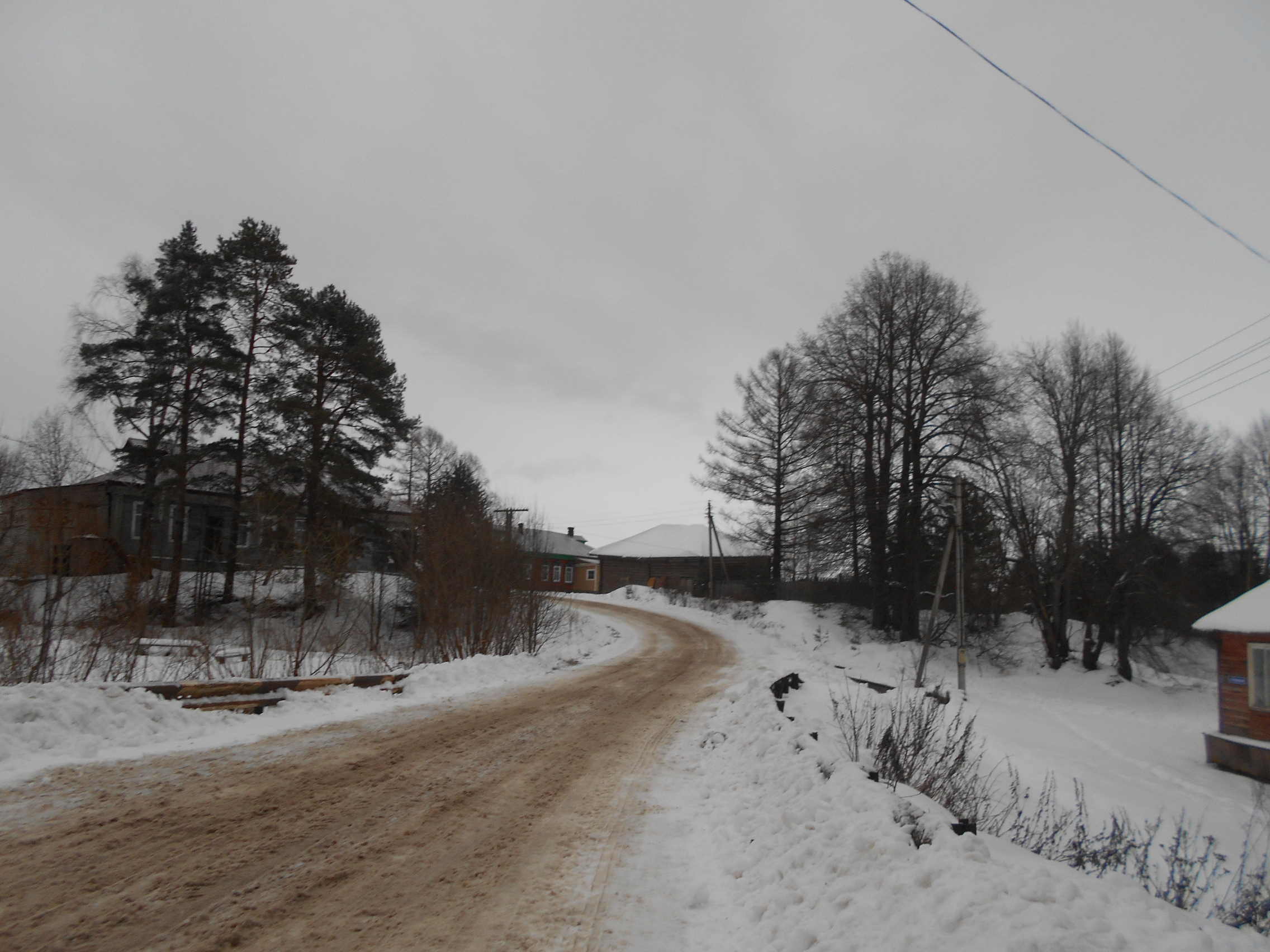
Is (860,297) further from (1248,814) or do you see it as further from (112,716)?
(112,716)

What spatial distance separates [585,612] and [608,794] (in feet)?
89.7

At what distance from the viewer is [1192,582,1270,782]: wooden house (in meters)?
14.9

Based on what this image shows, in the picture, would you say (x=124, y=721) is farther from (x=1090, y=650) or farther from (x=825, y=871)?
(x=1090, y=650)

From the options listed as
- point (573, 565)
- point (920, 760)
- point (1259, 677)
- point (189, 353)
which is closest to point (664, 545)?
point (573, 565)

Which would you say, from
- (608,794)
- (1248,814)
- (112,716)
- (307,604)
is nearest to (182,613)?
(307,604)

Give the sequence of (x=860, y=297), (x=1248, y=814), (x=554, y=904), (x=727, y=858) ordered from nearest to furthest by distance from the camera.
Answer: (x=554, y=904) < (x=727, y=858) < (x=1248, y=814) < (x=860, y=297)

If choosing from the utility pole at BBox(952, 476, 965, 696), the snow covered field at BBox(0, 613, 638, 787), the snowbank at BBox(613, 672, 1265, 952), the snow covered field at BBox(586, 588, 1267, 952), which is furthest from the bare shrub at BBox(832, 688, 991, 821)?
the utility pole at BBox(952, 476, 965, 696)

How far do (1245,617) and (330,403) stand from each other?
94.9ft

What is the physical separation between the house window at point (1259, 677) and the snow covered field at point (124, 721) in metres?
18.4

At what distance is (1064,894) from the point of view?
131 inches

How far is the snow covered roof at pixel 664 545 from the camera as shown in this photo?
61781 millimetres

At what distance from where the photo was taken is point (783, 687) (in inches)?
446

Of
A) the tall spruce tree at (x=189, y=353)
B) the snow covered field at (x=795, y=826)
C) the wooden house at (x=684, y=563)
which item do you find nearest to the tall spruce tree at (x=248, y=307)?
the tall spruce tree at (x=189, y=353)

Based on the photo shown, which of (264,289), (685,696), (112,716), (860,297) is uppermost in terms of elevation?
(860,297)
